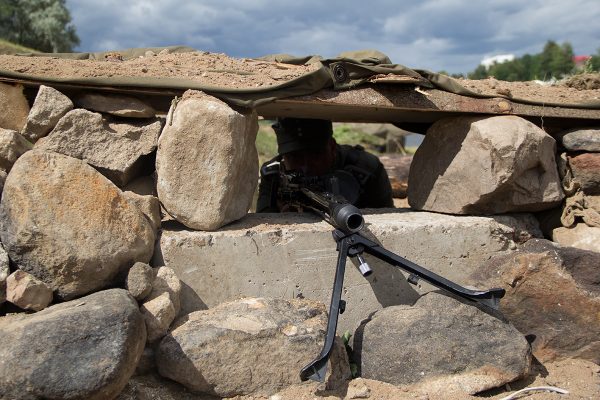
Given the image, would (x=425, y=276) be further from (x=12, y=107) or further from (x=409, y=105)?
(x=12, y=107)

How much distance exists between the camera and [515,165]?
3.28m

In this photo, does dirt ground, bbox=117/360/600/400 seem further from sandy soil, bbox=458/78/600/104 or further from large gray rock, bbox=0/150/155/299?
sandy soil, bbox=458/78/600/104

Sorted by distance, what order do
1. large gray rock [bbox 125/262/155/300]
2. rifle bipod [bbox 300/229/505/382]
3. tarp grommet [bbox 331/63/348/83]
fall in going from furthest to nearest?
1. tarp grommet [bbox 331/63/348/83]
2. rifle bipod [bbox 300/229/505/382]
3. large gray rock [bbox 125/262/155/300]

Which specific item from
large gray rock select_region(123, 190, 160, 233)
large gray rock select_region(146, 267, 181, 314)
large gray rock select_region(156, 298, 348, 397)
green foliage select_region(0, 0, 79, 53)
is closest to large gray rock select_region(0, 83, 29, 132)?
large gray rock select_region(123, 190, 160, 233)

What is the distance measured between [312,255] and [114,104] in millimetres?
1315

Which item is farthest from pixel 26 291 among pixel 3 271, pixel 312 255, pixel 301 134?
pixel 301 134

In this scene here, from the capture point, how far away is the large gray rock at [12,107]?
2758mm

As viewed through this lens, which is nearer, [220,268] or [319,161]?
[220,268]

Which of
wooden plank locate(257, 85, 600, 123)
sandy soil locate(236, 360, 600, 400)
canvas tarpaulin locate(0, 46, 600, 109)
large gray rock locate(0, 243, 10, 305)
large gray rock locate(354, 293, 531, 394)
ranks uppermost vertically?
canvas tarpaulin locate(0, 46, 600, 109)

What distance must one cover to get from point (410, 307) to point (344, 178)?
2429mm

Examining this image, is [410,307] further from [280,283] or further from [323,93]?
[323,93]

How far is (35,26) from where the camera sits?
82.0 ft

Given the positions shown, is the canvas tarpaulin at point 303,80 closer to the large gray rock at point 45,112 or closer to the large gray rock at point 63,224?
the large gray rock at point 45,112

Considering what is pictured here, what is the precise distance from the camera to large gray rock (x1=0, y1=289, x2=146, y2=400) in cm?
195
